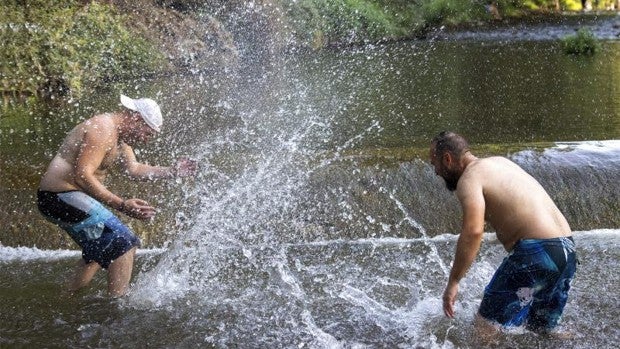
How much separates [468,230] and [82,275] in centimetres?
342

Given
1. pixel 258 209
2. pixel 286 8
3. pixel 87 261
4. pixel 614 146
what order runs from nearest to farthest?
pixel 87 261, pixel 258 209, pixel 614 146, pixel 286 8

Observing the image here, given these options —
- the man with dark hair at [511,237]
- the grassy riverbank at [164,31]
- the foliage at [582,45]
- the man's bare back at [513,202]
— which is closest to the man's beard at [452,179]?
the man with dark hair at [511,237]

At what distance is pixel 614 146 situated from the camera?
29.6 ft

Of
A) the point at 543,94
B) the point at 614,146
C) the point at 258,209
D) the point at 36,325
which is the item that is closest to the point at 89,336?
the point at 36,325

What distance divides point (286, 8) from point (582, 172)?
18.7 m

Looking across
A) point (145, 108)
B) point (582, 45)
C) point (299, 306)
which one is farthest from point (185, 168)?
point (582, 45)

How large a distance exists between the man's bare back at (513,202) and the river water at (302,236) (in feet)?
2.94

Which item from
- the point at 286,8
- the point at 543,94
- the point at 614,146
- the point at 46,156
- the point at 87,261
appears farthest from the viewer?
the point at 286,8

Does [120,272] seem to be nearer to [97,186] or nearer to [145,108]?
[97,186]

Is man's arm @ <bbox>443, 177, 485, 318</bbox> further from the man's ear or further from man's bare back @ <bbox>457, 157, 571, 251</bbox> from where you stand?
the man's ear

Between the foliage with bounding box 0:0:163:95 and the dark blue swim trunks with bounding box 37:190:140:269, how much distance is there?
929cm

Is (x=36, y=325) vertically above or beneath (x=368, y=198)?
above

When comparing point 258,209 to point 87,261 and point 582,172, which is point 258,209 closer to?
point 87,261

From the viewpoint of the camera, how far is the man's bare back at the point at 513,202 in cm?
482
